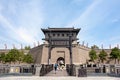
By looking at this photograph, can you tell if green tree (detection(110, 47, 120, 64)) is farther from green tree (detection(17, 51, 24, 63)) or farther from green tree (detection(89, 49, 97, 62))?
green tree (detection(17, 51, 24, 63))

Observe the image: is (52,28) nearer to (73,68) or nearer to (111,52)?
(111,52)

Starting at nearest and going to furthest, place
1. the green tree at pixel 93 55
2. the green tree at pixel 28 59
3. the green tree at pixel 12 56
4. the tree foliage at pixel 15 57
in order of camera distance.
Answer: the green tree at pixel 28 59
the tree foliage at pixel 15 57
the green tree at pixel 93 55
the green tree at pixel 12 56

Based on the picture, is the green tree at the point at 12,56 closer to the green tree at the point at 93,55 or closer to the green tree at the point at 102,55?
the green tree at the point at 93,55

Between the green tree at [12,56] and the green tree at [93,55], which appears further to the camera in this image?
the green tree at [12,56]

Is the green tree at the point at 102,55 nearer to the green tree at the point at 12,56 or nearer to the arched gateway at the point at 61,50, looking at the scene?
the arched gateway at the point at 61,50

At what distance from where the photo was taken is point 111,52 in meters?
48.4

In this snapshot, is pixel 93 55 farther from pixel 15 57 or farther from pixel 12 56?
pixel 12 56

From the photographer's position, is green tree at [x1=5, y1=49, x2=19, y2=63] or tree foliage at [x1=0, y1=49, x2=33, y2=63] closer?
tree foliage at [x1=0, y1=49, x2=33, y2=63]

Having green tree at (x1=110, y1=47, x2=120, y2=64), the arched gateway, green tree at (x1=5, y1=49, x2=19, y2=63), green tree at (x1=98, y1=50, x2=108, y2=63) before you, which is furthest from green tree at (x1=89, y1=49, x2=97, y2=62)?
green tree at (x1=5, y1=49, x2=19, y2=63)

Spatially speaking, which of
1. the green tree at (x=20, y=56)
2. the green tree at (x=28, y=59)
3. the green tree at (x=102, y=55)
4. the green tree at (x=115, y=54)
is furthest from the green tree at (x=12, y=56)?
the green tree at (x=115, y=54)

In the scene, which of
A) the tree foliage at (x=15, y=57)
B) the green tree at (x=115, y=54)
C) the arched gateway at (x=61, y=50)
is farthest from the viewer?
the green tree at (x=115, y=54)

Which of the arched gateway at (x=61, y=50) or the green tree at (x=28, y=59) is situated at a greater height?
the arched gateway at (x=61, y=50)

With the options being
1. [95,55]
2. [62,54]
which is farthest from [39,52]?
[95,55]

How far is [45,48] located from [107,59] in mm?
19212
